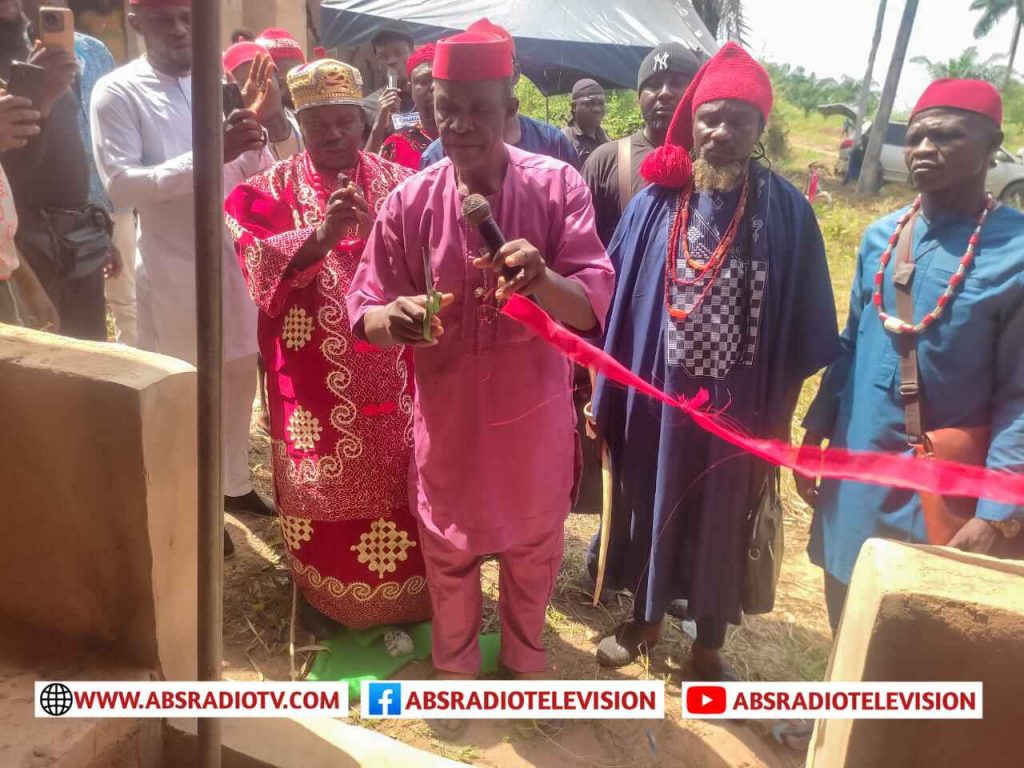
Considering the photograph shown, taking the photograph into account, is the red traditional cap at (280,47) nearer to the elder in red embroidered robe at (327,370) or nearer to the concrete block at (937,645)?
the elder in red embroidered robe at (327,370)

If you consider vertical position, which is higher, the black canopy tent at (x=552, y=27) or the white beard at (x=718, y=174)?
the black canopy tent at (x=552, y=27)

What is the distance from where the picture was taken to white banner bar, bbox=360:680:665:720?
264cm

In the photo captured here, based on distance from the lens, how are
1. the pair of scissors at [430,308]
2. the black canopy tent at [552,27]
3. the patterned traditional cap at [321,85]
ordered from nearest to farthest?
the pair of scissors at [430,308] → the patterned traditional cap at [321,85] → the black canopy tent at [552,27]

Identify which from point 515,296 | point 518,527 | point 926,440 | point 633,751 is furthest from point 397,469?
point 926,440

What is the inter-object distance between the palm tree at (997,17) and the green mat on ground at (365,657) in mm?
43268

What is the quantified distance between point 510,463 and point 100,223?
2.47 meters

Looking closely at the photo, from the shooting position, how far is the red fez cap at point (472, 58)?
2.01 m

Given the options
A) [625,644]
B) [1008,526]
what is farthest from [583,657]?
[1008,526]

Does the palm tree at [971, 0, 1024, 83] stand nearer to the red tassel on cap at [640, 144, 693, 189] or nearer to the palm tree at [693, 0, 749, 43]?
the palm tree at [693, 0, 749, 43]

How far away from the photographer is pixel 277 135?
3713 mm

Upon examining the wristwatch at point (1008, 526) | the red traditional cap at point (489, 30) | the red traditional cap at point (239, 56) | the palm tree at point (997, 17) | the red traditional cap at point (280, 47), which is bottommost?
the wristwatch at point (1008, 526)

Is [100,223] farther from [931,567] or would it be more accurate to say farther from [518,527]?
[931,567]

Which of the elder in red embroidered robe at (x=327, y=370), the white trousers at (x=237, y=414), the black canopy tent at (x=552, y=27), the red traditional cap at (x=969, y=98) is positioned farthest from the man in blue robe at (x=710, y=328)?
the black canopy tent at (x=552, y=27)

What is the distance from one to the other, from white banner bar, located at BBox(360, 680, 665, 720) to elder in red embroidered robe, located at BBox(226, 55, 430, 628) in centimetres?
35
